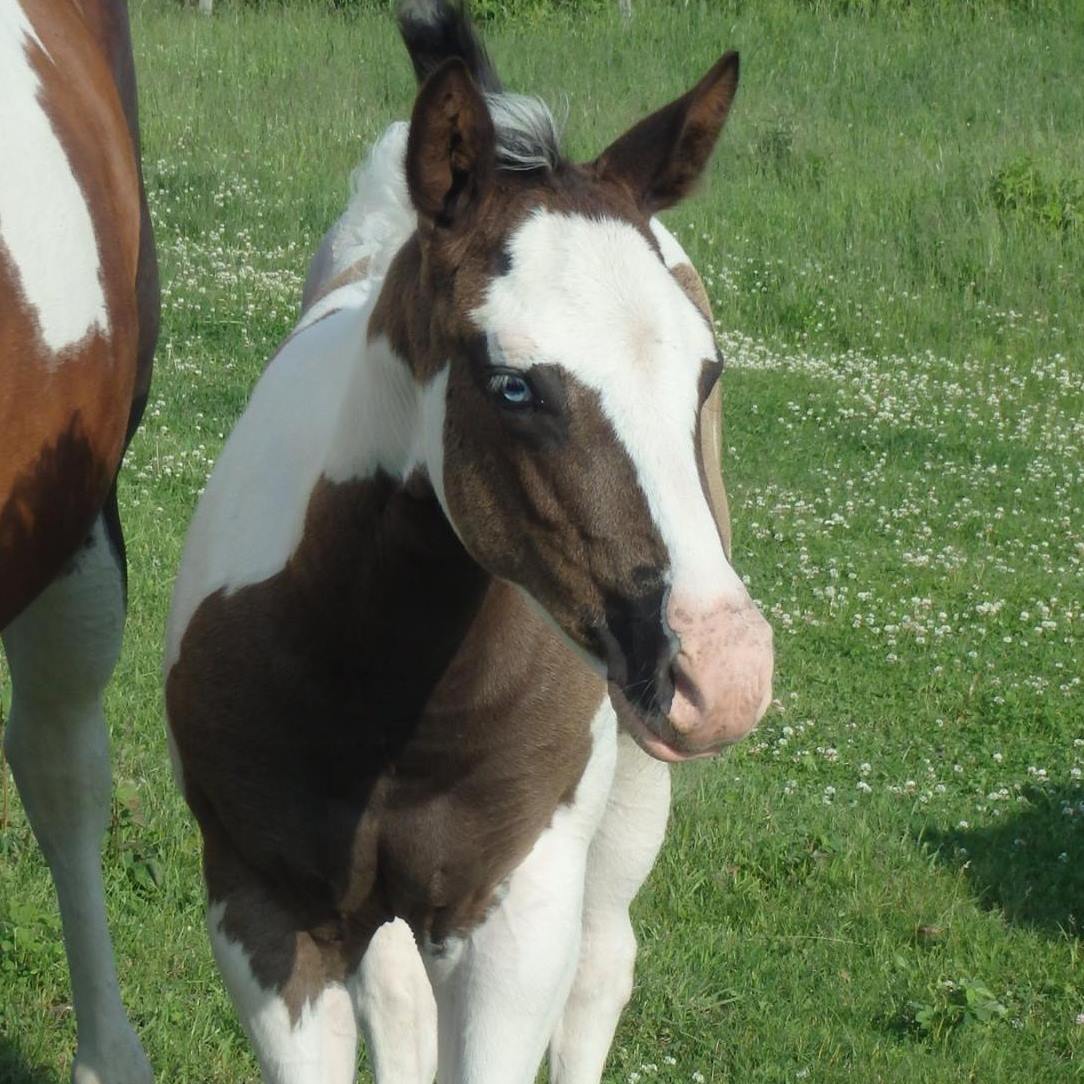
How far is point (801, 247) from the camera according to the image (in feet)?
41.1

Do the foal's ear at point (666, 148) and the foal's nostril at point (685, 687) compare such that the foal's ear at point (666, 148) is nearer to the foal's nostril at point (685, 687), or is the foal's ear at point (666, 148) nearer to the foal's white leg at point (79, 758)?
the foal's nostril at point (685, 687)

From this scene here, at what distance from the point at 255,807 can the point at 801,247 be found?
1007 cm

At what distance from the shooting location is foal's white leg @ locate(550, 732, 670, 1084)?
3928mm

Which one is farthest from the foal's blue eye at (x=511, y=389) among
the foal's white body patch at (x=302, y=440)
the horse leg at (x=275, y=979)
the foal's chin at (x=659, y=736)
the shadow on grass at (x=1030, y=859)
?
the shadow on grass at (x=1030, y=859)

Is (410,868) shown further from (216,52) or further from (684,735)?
(216,52)

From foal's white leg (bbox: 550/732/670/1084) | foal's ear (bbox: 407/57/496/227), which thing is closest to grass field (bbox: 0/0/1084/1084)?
foal's white leg (bbox: 550/732/670/1084)

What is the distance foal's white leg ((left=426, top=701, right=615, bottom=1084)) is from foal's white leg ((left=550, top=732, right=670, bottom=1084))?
73cm

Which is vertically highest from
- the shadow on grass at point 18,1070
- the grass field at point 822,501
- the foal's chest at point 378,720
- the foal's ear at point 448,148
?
the foal's ear at point 448,148

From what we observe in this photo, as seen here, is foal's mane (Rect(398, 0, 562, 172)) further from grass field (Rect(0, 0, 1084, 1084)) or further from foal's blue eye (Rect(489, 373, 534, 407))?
foal's blue eye (Rect(489, 373, 534, 407))

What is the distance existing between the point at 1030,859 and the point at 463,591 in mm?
2848

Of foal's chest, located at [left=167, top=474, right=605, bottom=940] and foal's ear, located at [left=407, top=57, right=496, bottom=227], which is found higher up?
foal's ear, located at [left=407, top=57, right=496, bottom=227]

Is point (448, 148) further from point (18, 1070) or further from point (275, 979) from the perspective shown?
point (18, 1070)

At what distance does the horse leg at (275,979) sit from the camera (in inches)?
124

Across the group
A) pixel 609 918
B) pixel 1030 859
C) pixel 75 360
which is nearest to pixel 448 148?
pixel 75 360
